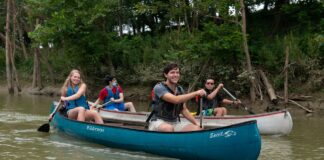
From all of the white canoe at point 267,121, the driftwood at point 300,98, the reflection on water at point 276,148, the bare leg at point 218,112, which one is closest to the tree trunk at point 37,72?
the driftwood at point 300,98

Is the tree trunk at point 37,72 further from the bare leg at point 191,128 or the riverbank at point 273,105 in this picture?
the bare leg at point 191,128

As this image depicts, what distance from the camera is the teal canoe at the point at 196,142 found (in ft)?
23.7

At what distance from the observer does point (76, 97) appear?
1030 centimetres

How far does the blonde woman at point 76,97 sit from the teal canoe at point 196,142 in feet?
3.80

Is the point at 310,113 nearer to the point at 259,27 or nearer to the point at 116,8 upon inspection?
the point at 259,27

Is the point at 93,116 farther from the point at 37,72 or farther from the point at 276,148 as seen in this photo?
the point at 37,72

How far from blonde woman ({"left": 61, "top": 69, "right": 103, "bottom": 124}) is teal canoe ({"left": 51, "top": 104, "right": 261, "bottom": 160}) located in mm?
1158

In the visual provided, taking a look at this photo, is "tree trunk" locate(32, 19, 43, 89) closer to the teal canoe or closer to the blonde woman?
the blonde woman

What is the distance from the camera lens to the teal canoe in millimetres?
7215

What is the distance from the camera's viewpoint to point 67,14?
23.4 meters

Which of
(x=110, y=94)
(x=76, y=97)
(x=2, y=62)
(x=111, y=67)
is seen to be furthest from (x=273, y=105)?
(x=2, y=62)

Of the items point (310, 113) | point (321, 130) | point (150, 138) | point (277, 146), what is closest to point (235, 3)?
point (310, 113)

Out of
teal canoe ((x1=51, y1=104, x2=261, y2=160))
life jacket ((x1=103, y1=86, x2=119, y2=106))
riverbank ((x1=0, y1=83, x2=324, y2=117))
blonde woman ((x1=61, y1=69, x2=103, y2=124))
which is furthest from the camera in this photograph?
riverbank ((x1=0, y1=83, x2=324, y2=117))

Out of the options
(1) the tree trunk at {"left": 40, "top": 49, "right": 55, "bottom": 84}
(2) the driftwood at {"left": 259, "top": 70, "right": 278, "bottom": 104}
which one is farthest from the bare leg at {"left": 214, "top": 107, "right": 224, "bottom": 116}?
(1) the tree trunk at {"left": 40, "top": 49, "right": 55, "bottom": 84}
